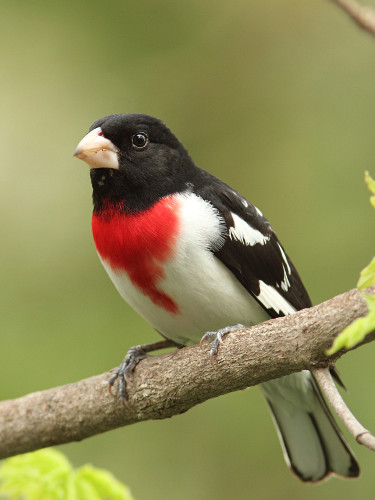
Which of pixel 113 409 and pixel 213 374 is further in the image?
pixel 113 409

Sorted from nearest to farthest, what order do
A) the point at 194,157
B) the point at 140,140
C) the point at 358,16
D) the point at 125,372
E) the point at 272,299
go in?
the point at 358,16, the point at 125,372, the point at 272,299, the point at 140,140, the point at 194,157

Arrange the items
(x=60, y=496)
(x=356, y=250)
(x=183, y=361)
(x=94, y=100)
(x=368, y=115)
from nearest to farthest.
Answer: (x=60, y=496) < (x=183, y=361) < (x=356, y=250) < (x=368, y=115) < (x=94, y=100)

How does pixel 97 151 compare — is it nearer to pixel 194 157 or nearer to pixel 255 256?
pixel 255 256

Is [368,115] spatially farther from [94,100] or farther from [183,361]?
[183,361]

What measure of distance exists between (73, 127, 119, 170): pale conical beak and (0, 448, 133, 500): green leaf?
5.09 feet

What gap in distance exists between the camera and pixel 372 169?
596cm

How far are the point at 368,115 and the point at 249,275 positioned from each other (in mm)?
2724

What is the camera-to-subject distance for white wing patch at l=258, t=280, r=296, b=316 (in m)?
3.99

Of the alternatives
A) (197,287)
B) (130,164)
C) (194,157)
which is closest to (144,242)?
(197,287)

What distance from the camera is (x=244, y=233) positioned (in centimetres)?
412

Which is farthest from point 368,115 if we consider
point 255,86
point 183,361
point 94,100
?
point 183,361

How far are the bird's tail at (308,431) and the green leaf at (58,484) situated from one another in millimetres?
1387

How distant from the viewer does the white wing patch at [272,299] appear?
399 centimetres

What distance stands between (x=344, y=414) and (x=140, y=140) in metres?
2.19
